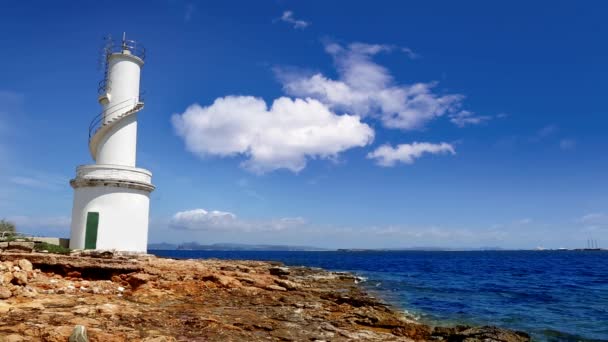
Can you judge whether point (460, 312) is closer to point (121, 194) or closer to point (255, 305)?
point (255, 305)

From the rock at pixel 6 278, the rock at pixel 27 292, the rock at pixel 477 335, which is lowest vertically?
the rock at pixel 477 335

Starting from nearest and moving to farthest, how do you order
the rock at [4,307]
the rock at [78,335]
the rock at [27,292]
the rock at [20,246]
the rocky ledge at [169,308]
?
the rock at [78,335], the rocky ledge at [169,308], the rock at [4,307], the rock at [27,292], the rock at [20,246]

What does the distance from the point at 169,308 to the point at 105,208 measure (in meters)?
13.0

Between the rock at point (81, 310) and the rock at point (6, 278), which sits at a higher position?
the rock at point (6, 278)

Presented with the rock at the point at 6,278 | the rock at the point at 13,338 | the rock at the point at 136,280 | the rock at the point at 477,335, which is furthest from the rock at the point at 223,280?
the rock at the point at 13,338

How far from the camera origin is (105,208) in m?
24.0

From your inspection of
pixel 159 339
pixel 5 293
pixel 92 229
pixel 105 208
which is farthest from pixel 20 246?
pixel 159 339

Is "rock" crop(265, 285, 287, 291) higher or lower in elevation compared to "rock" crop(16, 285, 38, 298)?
lower

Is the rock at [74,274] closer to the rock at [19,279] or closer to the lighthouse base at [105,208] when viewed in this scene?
the rock at [19,279]

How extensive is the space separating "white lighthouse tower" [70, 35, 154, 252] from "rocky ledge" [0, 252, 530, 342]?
4.22m

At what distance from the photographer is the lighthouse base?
2394cm

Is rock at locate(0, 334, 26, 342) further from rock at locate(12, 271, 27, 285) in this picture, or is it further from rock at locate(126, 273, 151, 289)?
rock at locate(126, 273, 151, 289)

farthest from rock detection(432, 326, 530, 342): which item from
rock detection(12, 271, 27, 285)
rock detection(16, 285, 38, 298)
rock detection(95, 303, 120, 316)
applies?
rock detection(12, 271, 27, 285)

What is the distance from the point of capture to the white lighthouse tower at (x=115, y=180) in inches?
945
